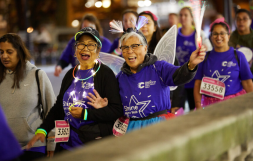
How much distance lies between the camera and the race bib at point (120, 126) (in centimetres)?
260

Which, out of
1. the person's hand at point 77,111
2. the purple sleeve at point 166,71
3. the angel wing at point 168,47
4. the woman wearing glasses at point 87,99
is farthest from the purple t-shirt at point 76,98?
the angel wing at point 168,47

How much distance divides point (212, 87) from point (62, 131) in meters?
1.78

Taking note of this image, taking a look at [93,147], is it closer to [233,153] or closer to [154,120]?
[233,153]

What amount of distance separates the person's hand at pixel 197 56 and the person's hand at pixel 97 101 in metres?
0.79

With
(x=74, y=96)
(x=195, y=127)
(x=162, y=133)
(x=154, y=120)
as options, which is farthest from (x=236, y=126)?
(x=74, y=96)

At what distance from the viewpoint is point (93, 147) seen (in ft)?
3.69

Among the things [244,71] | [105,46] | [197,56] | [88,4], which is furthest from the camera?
[88,4]

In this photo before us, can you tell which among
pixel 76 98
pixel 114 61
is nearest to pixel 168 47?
pixel 114 61

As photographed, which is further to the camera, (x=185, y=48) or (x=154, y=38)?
(x=185, y=48)

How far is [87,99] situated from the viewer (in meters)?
2.62

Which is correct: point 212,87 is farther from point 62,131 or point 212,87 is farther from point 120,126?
point 62,131

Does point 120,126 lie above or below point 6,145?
below

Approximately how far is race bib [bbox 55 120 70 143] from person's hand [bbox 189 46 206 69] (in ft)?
3.93

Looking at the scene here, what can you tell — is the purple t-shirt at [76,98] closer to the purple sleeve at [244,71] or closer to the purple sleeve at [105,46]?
the purple sleeve at [244,71]
